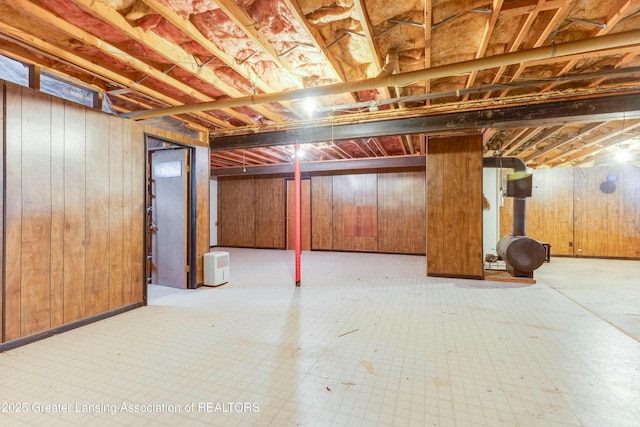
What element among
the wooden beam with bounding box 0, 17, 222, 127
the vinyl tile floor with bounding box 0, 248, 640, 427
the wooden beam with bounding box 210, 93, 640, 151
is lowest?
the vinyl tile floor with bounding box 0, 248, 640, 427

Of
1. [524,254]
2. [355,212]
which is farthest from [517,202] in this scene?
[355,212]

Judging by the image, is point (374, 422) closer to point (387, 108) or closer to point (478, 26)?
point (478, 26)

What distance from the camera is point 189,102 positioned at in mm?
3799

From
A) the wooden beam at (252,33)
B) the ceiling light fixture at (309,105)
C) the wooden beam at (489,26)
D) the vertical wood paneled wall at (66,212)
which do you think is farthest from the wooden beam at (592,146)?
the vertical wood paneled wall at (66,212)

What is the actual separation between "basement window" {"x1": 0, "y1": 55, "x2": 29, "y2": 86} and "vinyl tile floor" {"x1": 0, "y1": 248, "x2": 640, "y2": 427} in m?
2.35

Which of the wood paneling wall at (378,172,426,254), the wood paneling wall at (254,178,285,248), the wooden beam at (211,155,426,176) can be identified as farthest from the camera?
the wood paneling wall at (254,178,285,248)

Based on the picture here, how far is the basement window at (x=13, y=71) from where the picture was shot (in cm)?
251

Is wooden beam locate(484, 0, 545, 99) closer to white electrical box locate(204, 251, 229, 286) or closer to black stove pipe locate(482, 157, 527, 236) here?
black stove pipe locate(482, 157, 527, 236)

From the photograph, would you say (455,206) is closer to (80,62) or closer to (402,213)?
(402,213)

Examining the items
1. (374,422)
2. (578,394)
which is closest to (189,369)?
(374,422)

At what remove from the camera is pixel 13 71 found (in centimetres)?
258

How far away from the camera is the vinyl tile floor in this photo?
66.1 inches

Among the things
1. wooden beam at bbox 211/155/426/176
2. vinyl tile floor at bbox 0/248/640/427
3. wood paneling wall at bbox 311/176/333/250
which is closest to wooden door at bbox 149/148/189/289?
vinyl tile floor at bbox 0/248/640/427

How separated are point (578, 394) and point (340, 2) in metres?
3.06
